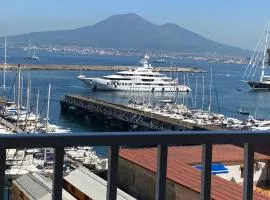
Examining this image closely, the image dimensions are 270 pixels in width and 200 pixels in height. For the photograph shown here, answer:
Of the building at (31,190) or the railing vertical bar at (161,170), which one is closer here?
the railing vertical bar at (161,170)

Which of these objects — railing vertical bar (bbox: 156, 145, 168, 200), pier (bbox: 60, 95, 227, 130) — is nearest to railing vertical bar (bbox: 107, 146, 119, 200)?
railing vertical bar (bbox: 156, 145, 168, 200)

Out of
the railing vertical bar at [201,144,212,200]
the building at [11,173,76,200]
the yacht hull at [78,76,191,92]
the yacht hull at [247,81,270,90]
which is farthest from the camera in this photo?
the yacht hull at [247,81,270,90]

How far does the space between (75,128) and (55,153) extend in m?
46.2

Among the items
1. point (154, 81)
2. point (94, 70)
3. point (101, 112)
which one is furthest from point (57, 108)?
point (94, 70)

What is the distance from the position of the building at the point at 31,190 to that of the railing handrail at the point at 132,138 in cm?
37

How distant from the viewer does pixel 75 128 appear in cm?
4788

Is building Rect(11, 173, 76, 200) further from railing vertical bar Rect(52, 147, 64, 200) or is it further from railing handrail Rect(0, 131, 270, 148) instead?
railing handrail Rect(0, 131, 270, 148)

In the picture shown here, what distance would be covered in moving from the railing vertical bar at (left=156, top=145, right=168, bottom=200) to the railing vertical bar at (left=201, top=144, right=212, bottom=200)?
17cm

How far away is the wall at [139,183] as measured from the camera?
8.65 ft

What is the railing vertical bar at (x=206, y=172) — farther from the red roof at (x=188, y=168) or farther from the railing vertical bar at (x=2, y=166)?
the railing vertical bar at (x=2, y=166)

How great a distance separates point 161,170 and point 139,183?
0.71 meters

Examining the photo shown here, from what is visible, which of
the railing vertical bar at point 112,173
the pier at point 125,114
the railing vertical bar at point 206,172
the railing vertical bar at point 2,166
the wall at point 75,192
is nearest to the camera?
the railing vertical bar at point 2,166

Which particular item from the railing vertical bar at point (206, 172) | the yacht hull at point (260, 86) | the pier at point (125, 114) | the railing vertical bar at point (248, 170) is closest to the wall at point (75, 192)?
the railing vertical bar at point (206, 172)

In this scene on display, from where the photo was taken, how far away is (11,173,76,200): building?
2.41 metres
